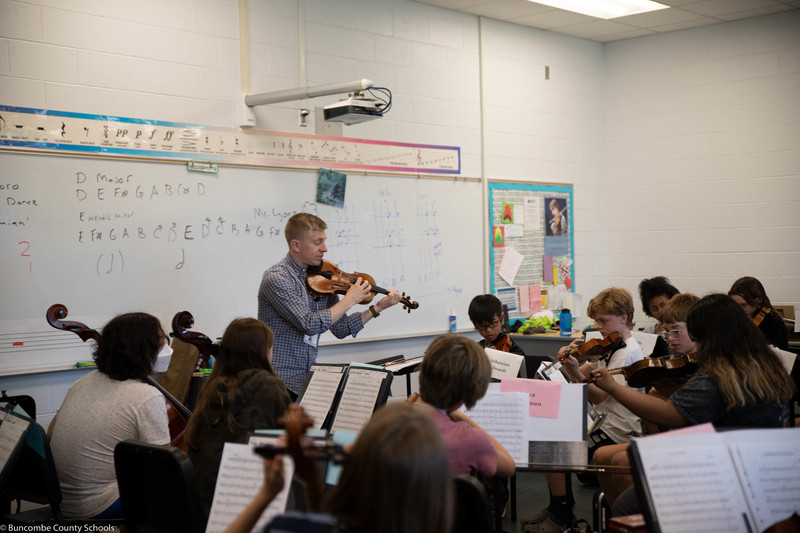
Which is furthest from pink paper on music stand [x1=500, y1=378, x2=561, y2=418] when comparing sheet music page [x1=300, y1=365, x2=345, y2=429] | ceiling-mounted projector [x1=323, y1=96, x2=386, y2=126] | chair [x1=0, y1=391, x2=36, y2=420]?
chair [x1=0, y1=391, x2=36, y2=420]

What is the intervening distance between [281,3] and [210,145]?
1040mm

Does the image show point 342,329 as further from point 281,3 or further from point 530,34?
point 530,34

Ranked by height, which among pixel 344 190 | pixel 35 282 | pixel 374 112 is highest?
pixel 374 112

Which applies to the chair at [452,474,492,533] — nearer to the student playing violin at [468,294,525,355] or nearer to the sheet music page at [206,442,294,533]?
the sheet music page at [206,442,294,533]

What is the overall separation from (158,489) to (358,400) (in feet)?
2.90

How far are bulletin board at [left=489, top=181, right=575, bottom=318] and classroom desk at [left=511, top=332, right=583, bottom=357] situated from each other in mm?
401

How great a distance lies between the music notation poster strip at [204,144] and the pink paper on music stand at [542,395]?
2.49m

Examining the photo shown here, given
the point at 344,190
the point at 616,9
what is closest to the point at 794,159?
the point at 616,9

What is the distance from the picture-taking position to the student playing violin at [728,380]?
8.09ft

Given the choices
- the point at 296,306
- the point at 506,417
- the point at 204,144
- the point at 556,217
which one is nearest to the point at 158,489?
the point at 506,417

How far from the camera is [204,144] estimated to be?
444 cm

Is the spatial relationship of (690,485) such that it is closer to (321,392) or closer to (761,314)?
(321,392)

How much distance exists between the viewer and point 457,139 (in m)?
5.74

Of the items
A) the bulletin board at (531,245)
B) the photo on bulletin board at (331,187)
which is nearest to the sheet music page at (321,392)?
the photo on bulletin board at (331,187)
